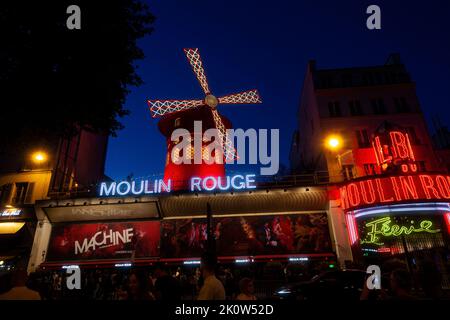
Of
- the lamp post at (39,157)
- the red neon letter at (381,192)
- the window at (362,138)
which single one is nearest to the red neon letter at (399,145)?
the red neon letter at (381,192)

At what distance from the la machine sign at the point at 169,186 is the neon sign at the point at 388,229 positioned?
605cm

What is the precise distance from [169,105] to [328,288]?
15.5 metres

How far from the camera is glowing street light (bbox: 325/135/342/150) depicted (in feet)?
54.7

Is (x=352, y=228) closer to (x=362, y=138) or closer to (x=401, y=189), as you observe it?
(x=401, y=189)

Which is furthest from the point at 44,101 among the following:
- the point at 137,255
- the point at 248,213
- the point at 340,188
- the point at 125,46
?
the point at 340,188

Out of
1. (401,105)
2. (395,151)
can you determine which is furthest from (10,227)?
(401,105)

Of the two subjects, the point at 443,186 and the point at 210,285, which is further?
the point at 443,186

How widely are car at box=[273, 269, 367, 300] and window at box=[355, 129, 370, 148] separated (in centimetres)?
942

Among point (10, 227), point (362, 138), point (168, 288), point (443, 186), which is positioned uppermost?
point (362, 138)

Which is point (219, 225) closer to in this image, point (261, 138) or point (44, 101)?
point (261, 138)

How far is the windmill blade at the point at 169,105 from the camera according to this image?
20.7m

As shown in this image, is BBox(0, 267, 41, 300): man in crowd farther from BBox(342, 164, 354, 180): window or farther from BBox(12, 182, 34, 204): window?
BBox(342, 164, 354, 180): window

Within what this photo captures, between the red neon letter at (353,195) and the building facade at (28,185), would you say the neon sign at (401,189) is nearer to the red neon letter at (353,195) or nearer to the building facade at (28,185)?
the red neon letter at (353,195)

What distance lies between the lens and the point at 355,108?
1905 cm
